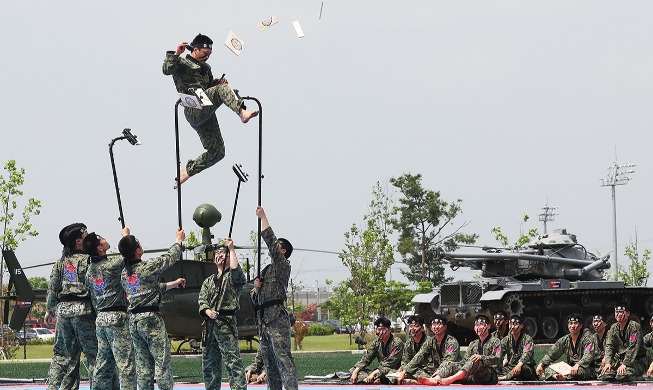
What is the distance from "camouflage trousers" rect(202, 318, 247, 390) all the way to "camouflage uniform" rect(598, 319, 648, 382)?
6244 millimetres

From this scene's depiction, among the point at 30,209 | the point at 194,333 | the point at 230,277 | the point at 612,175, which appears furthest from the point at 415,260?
the point at 230,277

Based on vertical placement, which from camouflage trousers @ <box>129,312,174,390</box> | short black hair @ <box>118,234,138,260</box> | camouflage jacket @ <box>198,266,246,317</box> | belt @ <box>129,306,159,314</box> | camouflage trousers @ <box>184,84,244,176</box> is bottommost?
camouflage trousers @ <box>129,312,174,390</box>

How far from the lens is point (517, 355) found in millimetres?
18219

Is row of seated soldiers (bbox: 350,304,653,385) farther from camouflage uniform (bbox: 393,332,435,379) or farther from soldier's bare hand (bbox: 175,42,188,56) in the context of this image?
soldier's bare hand (bbox: 175,42,188,56)

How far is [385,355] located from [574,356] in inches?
111

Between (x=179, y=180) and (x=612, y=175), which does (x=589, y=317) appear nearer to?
(x=179, y=180)

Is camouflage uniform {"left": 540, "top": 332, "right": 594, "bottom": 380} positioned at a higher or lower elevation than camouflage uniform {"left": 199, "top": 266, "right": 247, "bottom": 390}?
lower

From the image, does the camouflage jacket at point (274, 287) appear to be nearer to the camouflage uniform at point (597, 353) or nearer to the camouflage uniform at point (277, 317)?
the camouflage uniform at point (277, 317)

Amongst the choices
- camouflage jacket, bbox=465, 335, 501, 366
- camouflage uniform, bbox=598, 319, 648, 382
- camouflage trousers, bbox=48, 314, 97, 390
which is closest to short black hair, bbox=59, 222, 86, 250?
camouflage trousers, bbox=48, 314, 97, 390

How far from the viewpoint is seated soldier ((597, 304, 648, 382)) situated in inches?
672

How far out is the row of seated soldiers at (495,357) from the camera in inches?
669

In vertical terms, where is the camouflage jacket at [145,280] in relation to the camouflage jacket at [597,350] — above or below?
above

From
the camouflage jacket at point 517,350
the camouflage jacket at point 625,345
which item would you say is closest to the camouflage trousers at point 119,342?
the camouflage jacket at point 517,350

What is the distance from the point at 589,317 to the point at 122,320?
68.9 ft
